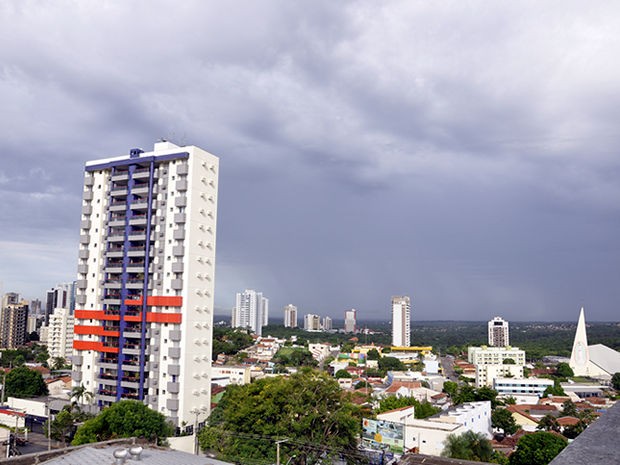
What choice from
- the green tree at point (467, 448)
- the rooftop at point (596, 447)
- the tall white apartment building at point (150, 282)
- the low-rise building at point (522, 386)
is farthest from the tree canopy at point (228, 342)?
the rooftop at point (596, 447)

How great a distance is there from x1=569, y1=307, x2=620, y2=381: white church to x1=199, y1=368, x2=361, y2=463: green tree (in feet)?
190

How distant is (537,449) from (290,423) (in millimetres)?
9716

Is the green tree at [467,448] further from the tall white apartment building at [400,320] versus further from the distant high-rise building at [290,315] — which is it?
the distant high-rise building at [290,315]

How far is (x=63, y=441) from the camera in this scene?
21.5 meters

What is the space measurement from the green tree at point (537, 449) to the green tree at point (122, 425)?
44.2 feet

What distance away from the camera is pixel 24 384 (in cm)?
3170

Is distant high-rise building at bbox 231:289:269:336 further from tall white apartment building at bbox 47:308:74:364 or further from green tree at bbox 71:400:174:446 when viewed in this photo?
green tree at bbox 71:400:174:446

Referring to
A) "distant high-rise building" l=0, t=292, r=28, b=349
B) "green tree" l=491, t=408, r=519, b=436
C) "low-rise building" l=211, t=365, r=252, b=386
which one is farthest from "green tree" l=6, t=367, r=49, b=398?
"distant high-rise building" l=0, t=292, r=28, b=349

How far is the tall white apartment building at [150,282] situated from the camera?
22.7 metres

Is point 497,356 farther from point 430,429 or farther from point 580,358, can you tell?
point 430,429

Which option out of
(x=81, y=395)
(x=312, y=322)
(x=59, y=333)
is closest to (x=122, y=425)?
(x=81, y=395)

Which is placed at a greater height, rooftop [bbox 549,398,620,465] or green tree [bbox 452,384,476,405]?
rooftop [bbox 549,398,620,465]

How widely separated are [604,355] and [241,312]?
8068 cm

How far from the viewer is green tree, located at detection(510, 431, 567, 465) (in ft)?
62.3
